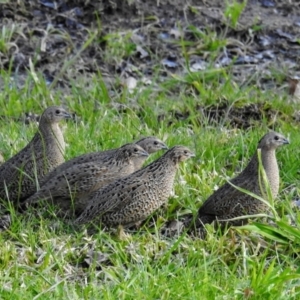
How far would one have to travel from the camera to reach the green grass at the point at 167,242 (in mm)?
6902

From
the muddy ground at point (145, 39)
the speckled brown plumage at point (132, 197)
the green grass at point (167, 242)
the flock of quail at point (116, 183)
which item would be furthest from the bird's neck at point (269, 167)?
the muddy ground at point (145, 39)

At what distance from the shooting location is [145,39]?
13320 mm

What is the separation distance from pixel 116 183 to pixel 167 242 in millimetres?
680

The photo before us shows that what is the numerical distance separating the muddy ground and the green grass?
5.27 ft

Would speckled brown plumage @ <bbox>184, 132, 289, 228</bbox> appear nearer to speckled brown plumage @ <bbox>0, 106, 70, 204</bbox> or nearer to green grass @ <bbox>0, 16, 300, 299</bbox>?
green grass @ <bbox>0, 16, 300, 299</bbox>

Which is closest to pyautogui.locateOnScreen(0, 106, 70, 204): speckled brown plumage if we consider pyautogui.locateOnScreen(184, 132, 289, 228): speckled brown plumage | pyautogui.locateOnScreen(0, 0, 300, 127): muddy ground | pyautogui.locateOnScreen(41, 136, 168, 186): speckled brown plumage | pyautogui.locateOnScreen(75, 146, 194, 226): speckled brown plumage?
pyautogui.locateOnScreen(41, 136, 168, 186): speckled brown plumage

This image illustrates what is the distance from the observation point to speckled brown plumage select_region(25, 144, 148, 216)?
27.7ft

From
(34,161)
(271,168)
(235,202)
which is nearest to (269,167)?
(271,168)

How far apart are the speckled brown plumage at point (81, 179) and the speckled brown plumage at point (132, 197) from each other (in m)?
0.12

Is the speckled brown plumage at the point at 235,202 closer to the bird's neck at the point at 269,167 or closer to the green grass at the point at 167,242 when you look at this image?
the bird's neck at the point at 269,167

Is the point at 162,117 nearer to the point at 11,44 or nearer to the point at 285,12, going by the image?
the point at 11,44

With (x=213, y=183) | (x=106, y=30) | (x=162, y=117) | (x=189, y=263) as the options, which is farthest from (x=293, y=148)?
(x=106, y=30)

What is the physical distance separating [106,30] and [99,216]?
5.61m

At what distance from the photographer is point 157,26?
44.6ft
